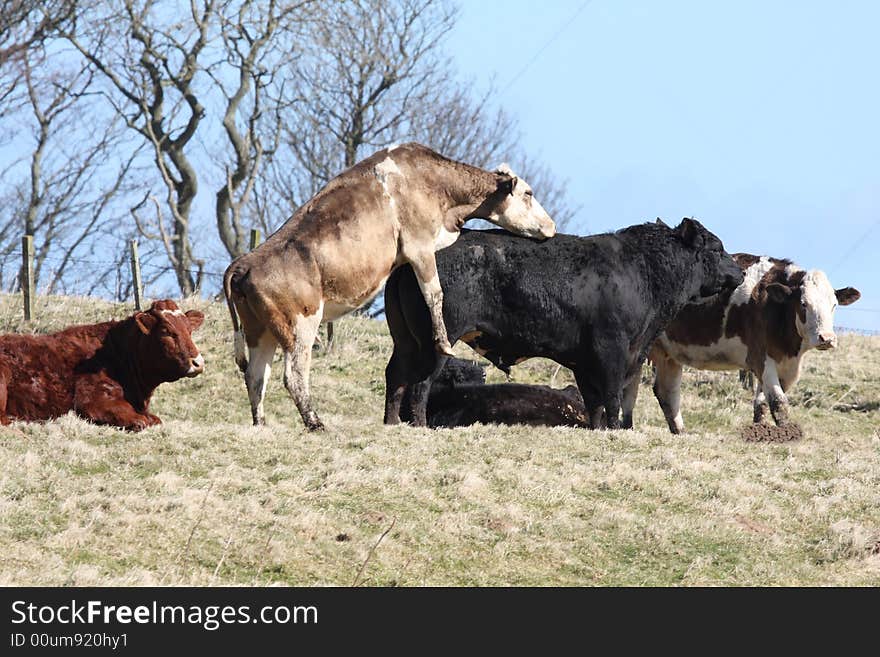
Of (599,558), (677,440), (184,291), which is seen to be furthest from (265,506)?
(184,291)

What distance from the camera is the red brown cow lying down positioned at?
43.8ft

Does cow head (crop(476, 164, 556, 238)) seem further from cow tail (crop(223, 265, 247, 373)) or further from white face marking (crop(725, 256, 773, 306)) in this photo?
white face marking (crop(725, 256, 773, 306))

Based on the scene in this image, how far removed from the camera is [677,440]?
48.6ft

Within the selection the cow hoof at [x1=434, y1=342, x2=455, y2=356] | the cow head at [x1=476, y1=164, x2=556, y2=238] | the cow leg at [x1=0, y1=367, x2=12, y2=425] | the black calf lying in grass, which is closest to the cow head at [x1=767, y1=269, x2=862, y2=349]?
the black calf lying in grass

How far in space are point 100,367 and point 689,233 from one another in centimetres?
697

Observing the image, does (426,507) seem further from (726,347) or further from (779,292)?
(726,347)

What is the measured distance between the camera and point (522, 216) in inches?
614

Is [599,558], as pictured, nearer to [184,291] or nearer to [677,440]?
[677,440]

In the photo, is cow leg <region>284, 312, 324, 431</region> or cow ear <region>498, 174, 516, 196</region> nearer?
cow leg <region>284, 312, 324, 431</region>

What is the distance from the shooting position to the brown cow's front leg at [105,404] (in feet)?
44.0

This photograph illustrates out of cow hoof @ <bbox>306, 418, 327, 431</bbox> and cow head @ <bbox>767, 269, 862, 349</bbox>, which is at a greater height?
cow head @ <bbox>767, 269, 862, 349</bbox>

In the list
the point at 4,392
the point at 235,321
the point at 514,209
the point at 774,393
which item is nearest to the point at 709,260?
the point at 774,393

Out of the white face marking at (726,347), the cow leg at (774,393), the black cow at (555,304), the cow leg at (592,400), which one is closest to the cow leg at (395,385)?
the black cow at (555,304)

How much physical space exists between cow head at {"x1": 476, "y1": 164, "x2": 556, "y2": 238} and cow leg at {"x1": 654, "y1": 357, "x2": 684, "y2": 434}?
4.29 metres
